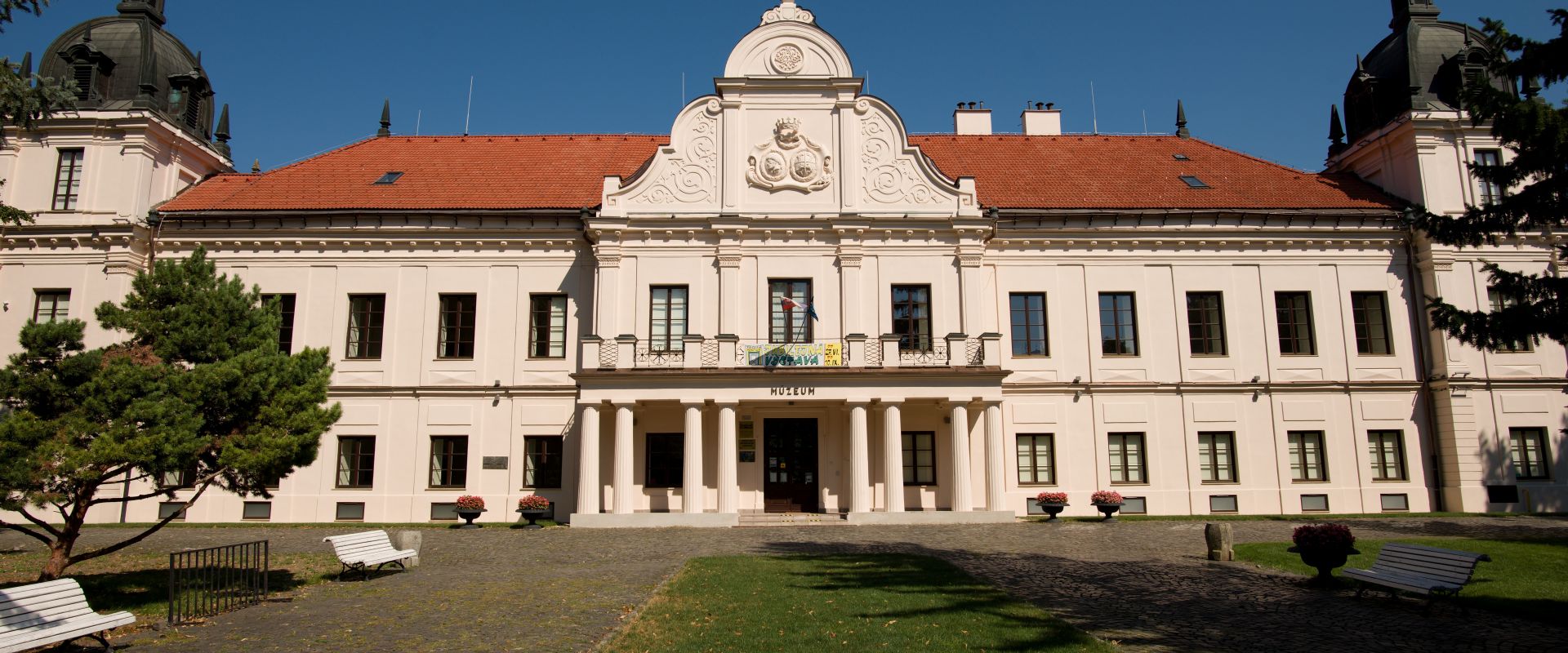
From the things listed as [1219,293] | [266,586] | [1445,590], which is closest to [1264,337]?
[1219,293]

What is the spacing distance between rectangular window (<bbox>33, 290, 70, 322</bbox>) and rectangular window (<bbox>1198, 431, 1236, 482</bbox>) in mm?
31773

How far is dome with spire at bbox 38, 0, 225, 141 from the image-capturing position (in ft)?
88.3

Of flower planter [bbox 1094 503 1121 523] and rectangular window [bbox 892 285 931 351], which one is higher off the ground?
rectangular window [bbox 892 285 931 351]

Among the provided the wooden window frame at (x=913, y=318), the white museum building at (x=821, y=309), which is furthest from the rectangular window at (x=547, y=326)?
the wooden window frame at (x=913, y=318)

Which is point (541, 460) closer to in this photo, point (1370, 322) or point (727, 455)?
point (727, 455)

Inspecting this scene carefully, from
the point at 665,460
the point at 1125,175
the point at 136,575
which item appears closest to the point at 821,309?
the point at 665,460

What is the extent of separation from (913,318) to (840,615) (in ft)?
50.4

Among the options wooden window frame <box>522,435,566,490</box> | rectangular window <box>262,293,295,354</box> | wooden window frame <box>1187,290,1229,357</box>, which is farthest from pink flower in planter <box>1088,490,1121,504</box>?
rectangular window <box>262,293,295,354</box>

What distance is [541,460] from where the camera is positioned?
2545cm

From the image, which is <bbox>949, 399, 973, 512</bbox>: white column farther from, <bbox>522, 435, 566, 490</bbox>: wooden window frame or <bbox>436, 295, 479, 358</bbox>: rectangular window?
<bbox>436, 295, 479, 358</bbox>: rectangular window

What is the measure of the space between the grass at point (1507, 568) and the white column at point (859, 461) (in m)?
8.84

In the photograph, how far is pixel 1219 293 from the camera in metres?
26.9

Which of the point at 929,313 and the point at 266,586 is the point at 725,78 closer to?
the point at 929,313

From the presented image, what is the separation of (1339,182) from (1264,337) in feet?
23.3
